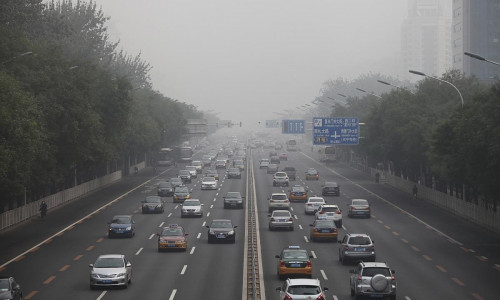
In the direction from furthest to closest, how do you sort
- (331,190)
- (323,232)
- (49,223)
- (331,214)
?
(331,190) < (49,223) < (331,214) < (323,232)

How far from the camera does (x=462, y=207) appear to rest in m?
81.4

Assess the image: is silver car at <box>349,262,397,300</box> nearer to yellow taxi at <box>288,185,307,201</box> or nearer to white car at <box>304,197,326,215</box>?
white car at <box>304,197,326,215</box>

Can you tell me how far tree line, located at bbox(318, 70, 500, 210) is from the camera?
62.1m

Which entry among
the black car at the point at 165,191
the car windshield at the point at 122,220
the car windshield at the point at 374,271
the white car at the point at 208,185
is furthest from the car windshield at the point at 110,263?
the white car at the point at 208,185

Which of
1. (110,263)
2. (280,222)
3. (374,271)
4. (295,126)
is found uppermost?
(295,126)

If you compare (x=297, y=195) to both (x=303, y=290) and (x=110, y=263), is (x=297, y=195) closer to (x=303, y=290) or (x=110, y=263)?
(x=110, y=263)

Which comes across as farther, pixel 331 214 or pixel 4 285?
pixel 331 214

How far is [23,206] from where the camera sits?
77.4 metres

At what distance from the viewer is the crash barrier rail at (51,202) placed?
235 feet

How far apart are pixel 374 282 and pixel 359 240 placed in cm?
1288

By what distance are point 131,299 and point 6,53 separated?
4145 centimetres

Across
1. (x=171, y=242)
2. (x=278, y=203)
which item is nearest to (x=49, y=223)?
(x=278, y=203)

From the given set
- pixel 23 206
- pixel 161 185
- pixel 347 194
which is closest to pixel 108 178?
pixel 161 185

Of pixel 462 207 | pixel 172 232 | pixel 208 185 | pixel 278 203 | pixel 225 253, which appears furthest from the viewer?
pixel 208 185
